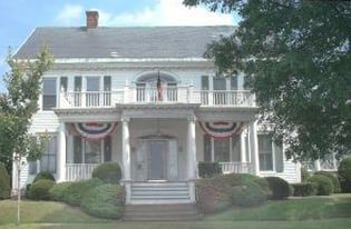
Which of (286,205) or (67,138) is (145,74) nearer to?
(67,138)

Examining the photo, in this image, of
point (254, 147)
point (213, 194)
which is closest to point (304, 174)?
point (254, 147)

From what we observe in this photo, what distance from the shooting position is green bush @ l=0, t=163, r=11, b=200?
3206cm

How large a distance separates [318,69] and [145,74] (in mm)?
20431

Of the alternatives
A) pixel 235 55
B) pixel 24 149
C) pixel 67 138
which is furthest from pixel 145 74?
pixel 235 55

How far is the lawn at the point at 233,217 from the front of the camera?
24.1 meters

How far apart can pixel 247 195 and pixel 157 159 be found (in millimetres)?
7466

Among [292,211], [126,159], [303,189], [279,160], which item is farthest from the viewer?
[279,160]

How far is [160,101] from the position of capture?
32281 mm

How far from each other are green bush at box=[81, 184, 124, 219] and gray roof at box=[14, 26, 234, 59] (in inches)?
384

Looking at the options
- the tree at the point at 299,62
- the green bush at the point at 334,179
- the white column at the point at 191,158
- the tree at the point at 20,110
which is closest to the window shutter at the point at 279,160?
the green bush at the point at 334,179

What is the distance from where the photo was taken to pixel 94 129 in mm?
33031

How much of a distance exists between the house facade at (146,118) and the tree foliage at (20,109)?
5.99 m

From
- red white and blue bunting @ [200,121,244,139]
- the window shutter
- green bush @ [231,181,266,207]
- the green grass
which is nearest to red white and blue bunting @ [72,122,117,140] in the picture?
red white and blue bunting @ [200,121,244,139]

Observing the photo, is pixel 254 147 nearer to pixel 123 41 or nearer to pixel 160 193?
pixel 160 193
